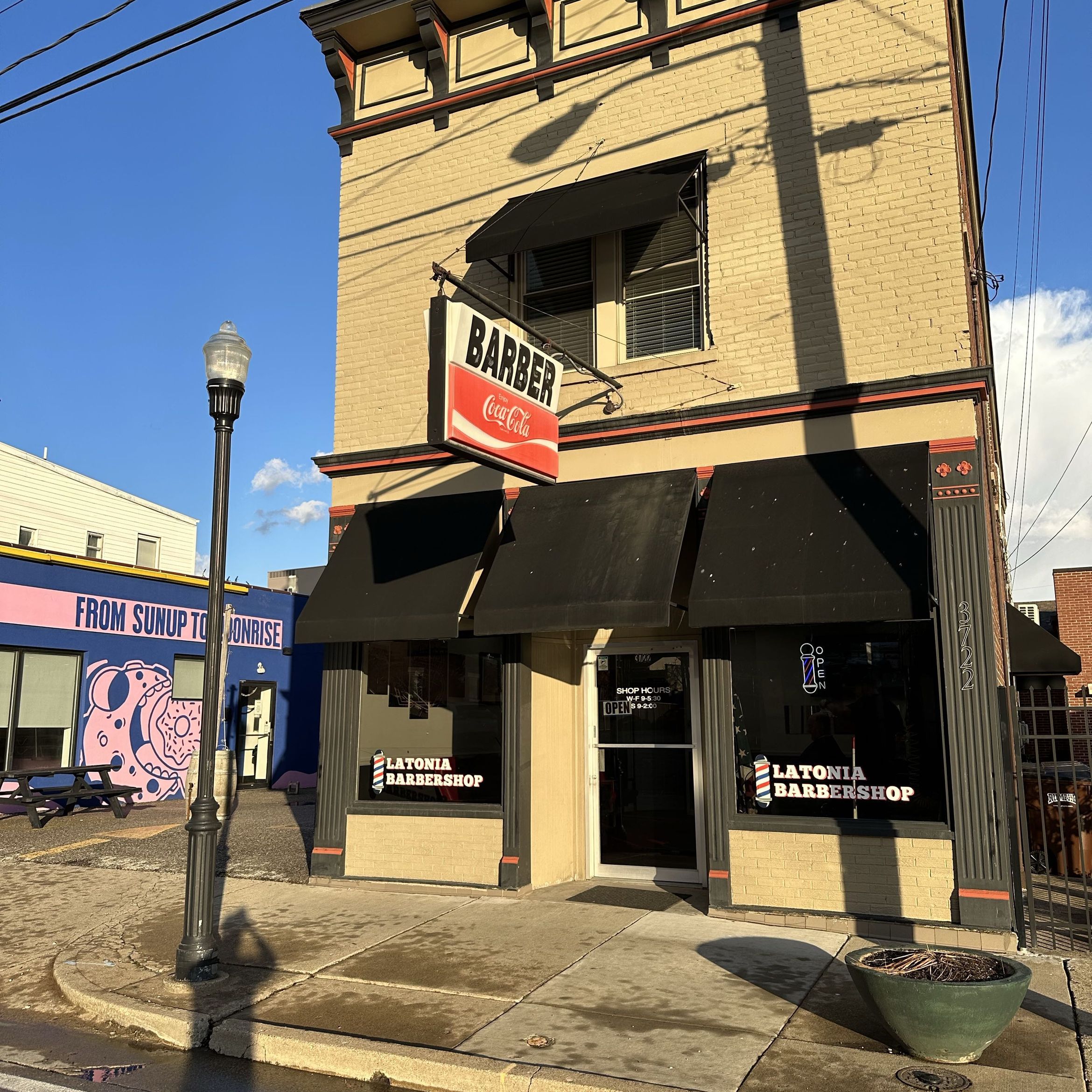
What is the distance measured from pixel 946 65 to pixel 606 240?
3.62 m

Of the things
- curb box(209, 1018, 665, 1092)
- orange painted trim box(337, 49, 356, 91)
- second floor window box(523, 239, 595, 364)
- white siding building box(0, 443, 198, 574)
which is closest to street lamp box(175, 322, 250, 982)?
curb box(209, 1018, 665, 1092)

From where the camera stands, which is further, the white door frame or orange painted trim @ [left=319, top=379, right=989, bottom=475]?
the white door frame

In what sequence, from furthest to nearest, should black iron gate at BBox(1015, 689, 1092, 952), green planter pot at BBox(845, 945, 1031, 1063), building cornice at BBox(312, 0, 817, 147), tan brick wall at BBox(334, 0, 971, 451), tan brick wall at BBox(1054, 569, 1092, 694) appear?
tan brick wall at BBox(1054, 569, 1092, 694) < building cornice at BBox(312, 0, 817, 147) < tan brick wall at BBox(334, 0, 971, 451) < black iron gate at BBox(1015, 689, 1092, 952) < green planter pot at BBox(845, 945, 1031, 1063)

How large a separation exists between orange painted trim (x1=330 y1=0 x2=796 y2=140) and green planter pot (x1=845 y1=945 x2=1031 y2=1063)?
899cm

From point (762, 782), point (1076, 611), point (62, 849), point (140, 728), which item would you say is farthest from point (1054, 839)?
point (1076, 611)

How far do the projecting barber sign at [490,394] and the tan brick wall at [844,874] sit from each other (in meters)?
3.97

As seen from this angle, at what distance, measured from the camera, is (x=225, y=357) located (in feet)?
25.6

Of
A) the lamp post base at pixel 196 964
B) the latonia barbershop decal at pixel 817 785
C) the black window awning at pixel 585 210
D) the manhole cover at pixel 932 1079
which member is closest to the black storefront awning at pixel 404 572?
the black window awning at pixel 585 210

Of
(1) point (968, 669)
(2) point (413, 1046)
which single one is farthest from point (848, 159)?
(2) point (413, 1046)

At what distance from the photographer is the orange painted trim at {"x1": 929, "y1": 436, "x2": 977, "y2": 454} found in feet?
27.4

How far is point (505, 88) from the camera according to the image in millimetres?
11102

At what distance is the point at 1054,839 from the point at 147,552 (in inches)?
1185

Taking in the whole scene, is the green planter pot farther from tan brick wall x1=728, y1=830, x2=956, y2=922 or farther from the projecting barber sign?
the projecting barber sign

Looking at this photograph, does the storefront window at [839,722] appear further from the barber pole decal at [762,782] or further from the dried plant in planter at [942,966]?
the dried plant in planter at [942,966]
